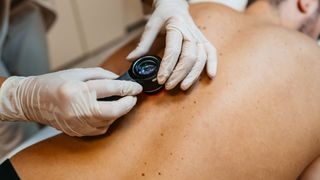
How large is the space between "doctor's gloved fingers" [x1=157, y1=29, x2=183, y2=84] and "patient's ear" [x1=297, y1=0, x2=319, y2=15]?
496mm

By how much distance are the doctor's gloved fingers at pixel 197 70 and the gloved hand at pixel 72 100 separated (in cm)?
11

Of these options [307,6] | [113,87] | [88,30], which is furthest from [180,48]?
[88,30]

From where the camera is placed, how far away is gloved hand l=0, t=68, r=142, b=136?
804 millimetres

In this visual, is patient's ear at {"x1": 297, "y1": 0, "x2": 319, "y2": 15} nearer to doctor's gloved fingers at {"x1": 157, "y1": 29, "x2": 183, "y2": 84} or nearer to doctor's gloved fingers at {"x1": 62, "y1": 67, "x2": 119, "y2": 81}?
doctor's gloved fingers at {"x1": 157, "y1": 29, "x2": 183, "y2": 84}

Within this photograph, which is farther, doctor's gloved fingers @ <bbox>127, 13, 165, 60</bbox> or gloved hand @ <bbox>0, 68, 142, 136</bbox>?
doctor's gloved fingers @ <bbox>127, 13, 165, 60</bbox>

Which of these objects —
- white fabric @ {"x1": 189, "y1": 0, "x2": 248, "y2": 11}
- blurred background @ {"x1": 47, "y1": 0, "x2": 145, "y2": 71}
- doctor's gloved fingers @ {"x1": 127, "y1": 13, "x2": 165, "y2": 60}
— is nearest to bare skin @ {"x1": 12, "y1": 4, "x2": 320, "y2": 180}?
doctor's gloved fingers @ {"x1": 127, "y1": 13, "x2": 165, "y2": 60}

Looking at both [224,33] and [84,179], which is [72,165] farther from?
[224,33]

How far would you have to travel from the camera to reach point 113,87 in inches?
32.9

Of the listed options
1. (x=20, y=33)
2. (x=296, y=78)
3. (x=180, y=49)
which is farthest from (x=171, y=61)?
(x=20, y=33)

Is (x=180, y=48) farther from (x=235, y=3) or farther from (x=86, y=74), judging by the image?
(x=235, y=3)

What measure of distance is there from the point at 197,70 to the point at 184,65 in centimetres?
4

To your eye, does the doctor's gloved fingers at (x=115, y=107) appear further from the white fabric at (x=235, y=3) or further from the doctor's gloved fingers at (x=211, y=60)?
the white fabric at (x=235, y=3)

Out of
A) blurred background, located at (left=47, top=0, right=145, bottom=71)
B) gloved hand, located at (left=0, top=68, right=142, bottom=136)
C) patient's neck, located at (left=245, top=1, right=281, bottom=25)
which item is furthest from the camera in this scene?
blurred background, located at (left=47, top=0, right=145, bottom=71)

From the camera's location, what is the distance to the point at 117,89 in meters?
0.84
